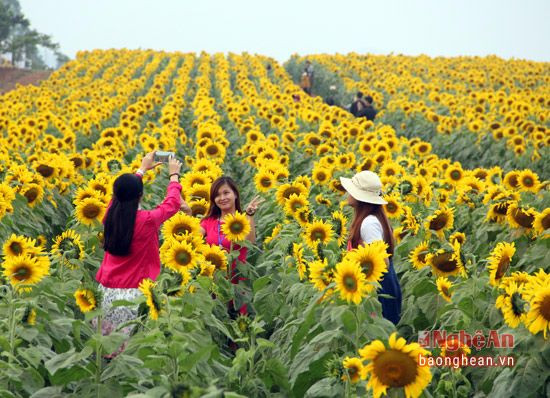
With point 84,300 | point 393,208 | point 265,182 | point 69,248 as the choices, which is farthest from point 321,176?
point 84,300

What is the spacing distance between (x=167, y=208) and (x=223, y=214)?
0.96 meters

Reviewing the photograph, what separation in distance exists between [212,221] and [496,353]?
9.02ft

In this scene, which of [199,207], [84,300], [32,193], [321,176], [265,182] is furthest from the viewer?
[321,176]

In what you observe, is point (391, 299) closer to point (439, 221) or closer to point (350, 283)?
point (439, 221)

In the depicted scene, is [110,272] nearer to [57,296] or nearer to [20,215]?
[57,296]

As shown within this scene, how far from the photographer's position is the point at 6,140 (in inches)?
452

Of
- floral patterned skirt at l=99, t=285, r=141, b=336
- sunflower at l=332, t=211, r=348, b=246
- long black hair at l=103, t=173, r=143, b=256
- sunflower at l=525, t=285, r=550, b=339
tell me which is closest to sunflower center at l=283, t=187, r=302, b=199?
sunflower at l=332, t=211, r=348, b=246

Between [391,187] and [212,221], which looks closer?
[212,221]

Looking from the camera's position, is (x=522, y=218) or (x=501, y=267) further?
(x=522, y=218)

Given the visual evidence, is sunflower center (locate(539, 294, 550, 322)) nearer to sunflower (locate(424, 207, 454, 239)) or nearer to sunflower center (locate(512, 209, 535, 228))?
sunflower (locate(424, 207, 454, 239))

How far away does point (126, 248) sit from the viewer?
4676 mm

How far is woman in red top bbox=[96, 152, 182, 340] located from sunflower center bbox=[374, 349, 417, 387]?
2.48m

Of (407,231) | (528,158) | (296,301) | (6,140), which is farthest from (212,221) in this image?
(528,158)

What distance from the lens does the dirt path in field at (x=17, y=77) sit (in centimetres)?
3556
